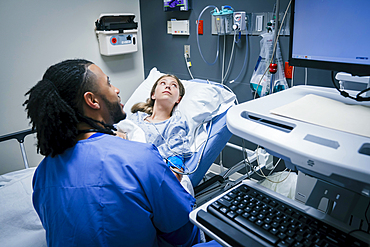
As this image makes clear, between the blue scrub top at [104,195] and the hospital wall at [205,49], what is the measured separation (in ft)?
4.57

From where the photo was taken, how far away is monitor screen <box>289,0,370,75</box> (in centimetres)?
76

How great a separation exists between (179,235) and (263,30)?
5.21 ft

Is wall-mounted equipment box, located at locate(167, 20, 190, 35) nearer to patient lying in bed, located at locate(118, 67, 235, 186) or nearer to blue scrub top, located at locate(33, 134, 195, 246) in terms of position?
patient lying in bed, located at locate(118, 67, 235, 186)

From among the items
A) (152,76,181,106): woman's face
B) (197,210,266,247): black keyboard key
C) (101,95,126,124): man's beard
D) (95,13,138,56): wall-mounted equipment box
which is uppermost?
(95,13,138,56): wall-mounted equipment box

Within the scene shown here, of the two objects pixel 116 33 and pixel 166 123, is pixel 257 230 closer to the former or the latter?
pixel 166 123

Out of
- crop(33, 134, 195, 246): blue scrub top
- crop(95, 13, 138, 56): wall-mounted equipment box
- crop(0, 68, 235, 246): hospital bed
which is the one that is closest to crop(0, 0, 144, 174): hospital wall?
crop(95, 13, 138, 56): wall-mounted equipment box

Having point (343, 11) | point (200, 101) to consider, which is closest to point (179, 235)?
point (343, 11)

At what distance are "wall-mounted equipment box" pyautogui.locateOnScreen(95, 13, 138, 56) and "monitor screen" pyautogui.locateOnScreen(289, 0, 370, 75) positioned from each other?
2019 millimetres

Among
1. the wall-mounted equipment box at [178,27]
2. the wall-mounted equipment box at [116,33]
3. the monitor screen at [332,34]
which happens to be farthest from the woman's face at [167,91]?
the monitor screen at [332,34]

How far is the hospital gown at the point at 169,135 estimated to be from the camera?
1644 millimetres

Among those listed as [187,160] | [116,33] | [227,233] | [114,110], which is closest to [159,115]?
[187,160]

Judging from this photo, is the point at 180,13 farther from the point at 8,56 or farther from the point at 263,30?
the point at 8,56

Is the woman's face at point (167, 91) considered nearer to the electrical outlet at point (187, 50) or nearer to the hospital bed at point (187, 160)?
the hospital bed at point (187, 160)

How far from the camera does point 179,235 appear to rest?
100cm
